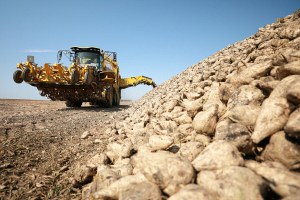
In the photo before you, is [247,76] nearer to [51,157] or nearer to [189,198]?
→ [189,198]

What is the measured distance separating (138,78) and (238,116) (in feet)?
44.6

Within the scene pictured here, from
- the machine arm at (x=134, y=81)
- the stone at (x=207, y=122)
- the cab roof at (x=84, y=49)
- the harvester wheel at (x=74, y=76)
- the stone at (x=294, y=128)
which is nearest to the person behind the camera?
the stone at (x=294, y=128)

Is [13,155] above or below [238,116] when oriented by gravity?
below

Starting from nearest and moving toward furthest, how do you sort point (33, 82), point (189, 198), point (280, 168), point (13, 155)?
1. point (189, 198)
2. point (280, 168)
3. point (13, 155)
4. point (33, 82)

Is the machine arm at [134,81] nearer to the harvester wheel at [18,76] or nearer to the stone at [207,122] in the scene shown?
the harvester wheel at [18,76]

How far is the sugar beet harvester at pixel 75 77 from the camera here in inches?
A: 292

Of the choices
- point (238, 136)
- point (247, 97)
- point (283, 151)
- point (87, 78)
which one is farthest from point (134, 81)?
point (283, 151)

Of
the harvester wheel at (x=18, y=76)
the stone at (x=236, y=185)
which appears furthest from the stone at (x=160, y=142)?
the harvester wheel at (x=18, y=76)

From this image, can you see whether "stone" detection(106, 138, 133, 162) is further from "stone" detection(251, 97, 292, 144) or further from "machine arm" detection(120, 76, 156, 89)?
"machine arm" detection(120, 76, 156, 89)

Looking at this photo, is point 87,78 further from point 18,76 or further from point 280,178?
point 280,178

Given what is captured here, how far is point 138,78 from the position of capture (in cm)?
1496

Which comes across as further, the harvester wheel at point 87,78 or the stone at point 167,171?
the harvester wheel at point 87,78

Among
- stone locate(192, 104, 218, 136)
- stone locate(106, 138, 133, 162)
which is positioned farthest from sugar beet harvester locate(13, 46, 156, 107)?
stone locate(192, 104, 218, 136)

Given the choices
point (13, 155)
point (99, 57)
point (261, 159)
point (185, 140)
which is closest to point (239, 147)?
point (261, 159)
